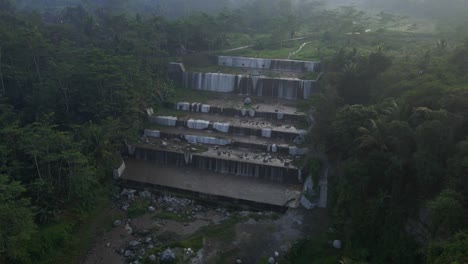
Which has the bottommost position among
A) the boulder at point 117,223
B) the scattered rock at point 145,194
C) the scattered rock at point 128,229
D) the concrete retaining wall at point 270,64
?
the scattered rock at point 128,229

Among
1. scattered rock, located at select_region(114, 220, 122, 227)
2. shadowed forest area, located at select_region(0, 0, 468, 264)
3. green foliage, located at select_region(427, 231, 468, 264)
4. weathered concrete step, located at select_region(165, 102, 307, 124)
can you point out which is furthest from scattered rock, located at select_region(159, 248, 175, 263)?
weathered concrete step, located at select_region(165, 102, 307, 124)

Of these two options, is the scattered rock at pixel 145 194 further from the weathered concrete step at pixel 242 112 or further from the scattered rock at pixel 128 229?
the weathered concrete step at pixel 242 112

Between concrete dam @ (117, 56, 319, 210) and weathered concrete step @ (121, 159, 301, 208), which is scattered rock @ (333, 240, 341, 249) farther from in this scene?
concrete dam @ (117, 56, 319, 210)

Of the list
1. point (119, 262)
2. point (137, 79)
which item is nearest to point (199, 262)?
point (119, 262)

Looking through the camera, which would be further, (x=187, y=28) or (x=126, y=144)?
(x=187, y=28)

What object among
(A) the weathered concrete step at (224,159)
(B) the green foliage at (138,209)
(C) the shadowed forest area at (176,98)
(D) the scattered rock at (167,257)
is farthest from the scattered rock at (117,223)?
(A) the weathered concrete step at (224,159)

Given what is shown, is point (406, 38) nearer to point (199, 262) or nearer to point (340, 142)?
point (340, 142)

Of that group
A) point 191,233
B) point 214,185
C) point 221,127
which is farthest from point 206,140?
point 191,233

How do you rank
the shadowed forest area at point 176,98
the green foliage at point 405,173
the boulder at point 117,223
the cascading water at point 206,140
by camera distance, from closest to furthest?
1. the green foliage at point 405,173
2. the shadowed forest area at point 176,98
3. the boulder at point 117,223
4. the cascading water at point 206,140
